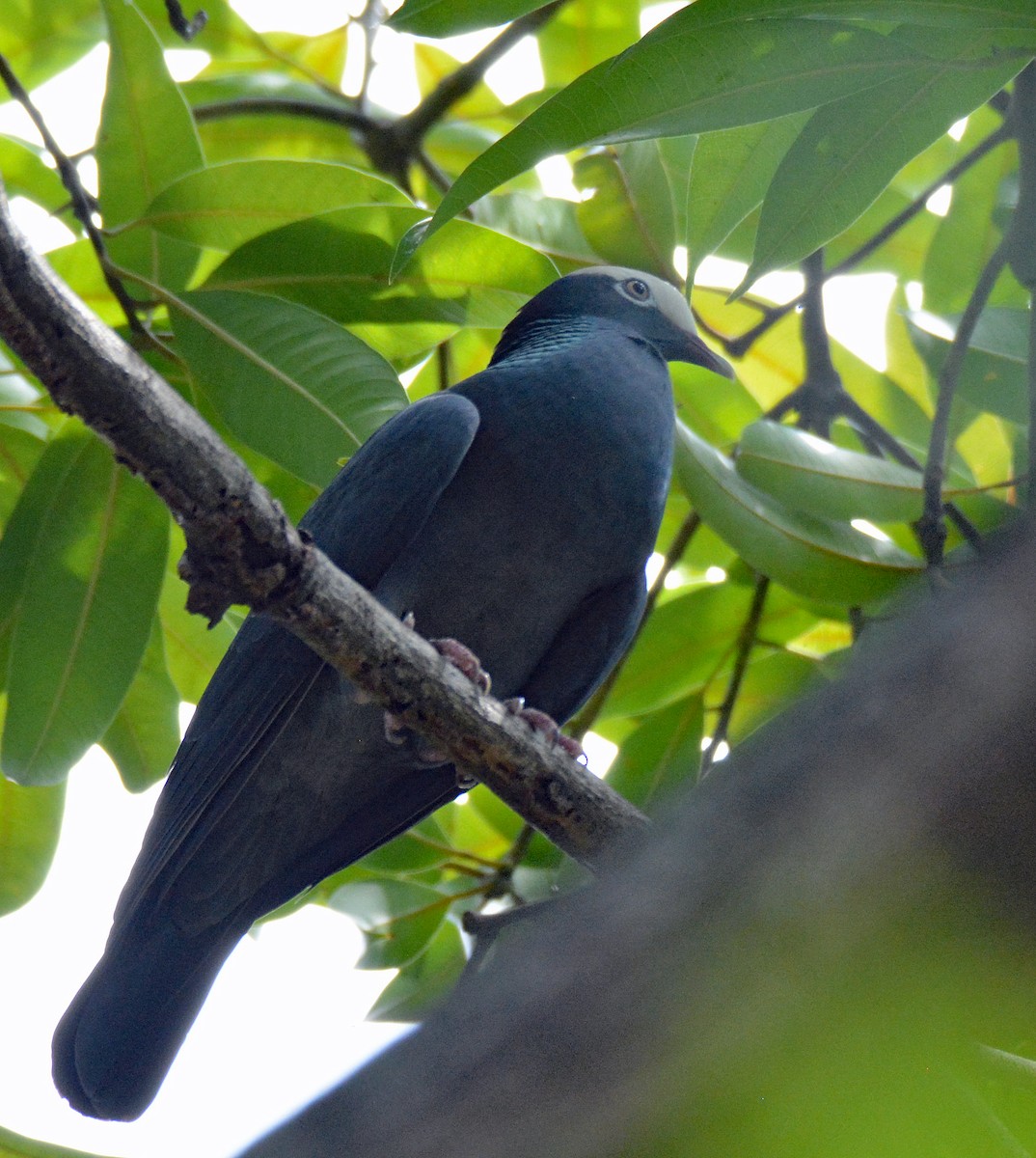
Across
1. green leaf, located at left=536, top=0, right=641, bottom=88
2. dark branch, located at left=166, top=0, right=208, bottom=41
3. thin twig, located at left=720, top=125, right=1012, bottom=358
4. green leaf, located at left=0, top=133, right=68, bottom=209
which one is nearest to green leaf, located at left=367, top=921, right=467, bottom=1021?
thin twig, located at left=720, top=125, right=1012, bottom=358

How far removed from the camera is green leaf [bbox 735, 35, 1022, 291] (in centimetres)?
194

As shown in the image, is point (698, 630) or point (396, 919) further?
point (698, 630)

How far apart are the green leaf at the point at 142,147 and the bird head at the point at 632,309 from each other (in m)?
0.96

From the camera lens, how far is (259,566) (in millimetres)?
1848

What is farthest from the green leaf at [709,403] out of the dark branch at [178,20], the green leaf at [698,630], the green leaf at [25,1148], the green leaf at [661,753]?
the green leaf at [25,1148]

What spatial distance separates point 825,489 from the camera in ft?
8.39

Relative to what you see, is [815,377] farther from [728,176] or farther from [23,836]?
[23,836]

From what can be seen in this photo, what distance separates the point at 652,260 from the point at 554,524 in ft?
2.42

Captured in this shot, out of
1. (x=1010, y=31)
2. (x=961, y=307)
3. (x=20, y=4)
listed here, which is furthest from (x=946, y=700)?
(x=20, y=4)

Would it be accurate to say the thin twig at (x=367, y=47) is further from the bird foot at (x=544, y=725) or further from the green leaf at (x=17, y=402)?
the bird foot at (x=544, y=725)

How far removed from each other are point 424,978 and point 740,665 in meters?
1.09

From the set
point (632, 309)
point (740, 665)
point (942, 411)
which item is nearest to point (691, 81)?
point (942, 411)

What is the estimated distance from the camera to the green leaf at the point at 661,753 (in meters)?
3.00

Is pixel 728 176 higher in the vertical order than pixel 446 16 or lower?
higher
